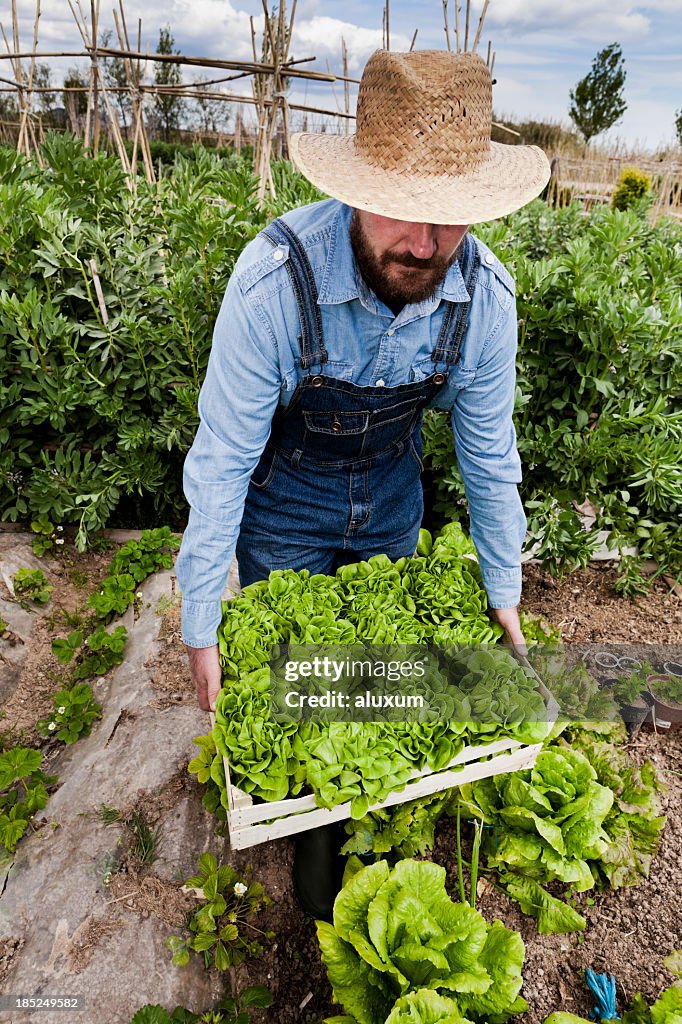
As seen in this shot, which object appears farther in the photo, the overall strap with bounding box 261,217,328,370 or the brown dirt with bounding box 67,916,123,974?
the brown dirt with bounding box 67,916,123,974

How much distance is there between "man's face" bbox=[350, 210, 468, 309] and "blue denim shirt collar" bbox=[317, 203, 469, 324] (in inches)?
0.8

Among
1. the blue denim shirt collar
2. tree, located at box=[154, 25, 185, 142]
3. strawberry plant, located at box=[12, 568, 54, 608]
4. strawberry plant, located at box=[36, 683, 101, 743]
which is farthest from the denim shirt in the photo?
tree, located at box=[154, 25, 185, 142]

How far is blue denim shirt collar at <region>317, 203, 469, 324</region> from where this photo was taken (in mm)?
1784

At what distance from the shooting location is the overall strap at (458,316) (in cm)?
189

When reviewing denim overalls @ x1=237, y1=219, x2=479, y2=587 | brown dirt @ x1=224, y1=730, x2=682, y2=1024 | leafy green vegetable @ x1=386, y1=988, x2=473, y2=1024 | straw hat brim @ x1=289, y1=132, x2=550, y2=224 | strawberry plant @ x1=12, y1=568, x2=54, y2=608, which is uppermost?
straw hat brim @ x1=289, y1=132, x2=550, y2=224

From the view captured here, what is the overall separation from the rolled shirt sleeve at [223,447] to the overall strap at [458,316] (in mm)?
500

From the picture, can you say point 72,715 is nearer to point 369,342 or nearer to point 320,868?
point 320,868

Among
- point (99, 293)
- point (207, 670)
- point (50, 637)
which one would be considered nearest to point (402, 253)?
point (207, 670)

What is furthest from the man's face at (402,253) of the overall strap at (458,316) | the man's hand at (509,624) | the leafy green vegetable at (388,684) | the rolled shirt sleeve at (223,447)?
the man's hand at (509,624)

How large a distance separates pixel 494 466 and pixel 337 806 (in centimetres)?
108

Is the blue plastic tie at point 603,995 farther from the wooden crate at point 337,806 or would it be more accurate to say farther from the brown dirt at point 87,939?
the brown dirt at point 87,939

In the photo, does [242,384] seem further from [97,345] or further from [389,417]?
[97,345]

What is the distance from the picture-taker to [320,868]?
2.25m

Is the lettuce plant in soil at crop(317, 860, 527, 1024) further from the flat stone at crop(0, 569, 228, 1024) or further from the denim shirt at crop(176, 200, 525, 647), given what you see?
the denim shirt at crop(176, 200, 525, 647)
